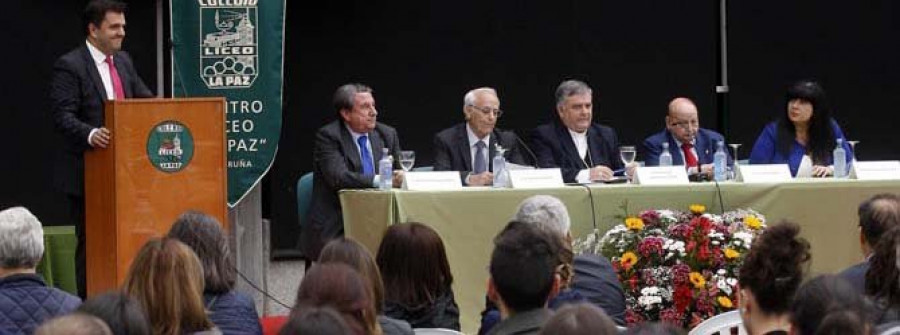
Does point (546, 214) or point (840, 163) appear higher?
point (840, 163)

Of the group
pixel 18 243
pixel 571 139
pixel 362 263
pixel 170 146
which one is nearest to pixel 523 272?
pixel 362 263

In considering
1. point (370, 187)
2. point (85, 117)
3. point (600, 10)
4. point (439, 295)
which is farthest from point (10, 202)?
point (439, 295)

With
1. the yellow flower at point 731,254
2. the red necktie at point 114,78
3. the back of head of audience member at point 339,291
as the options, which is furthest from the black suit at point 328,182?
the back of head of audience member at point 339,291

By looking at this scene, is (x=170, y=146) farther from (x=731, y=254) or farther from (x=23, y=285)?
(x=731, y=254)

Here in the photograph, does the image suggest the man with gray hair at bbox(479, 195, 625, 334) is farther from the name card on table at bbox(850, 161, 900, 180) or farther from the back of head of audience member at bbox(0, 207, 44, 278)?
the name card on table at bbox(850, 161, 900, 180)

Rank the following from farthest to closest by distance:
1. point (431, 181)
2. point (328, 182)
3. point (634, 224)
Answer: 1. point (328, 182)
2. point (431, 181)
3. point (634, 224)

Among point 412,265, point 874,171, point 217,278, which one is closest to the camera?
point 217,278

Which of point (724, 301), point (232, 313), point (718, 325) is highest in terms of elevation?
point (232, 313)

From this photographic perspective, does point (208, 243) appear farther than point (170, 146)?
No

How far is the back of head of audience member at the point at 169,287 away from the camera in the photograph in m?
4.48

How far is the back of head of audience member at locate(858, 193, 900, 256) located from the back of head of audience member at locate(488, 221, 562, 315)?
1558 mm

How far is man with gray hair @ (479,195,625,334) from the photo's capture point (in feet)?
17.4

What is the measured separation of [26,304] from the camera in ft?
16.1

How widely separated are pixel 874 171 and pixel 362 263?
3.95m
